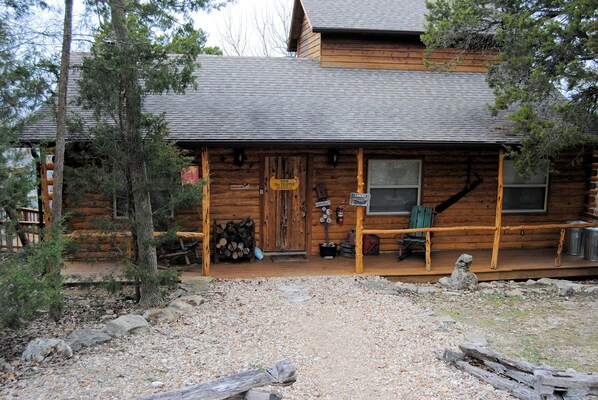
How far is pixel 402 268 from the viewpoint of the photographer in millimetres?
10648

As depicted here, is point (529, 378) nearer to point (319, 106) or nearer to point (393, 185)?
→ point (393, 185)

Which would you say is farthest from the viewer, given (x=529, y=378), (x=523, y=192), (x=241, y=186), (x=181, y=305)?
(x=523, y=192)

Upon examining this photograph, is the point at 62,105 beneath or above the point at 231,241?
above

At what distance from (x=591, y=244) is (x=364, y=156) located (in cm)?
531

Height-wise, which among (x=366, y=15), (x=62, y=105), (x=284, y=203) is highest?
(x=366, y=15)

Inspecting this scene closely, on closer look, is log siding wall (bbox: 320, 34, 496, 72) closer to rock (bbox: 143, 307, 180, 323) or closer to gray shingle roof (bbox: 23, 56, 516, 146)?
gray shingle roof (bbox: 23, 56, 516, 146)

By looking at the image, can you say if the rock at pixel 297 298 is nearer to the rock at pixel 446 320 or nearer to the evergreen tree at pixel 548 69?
the rock at pixel 446 320

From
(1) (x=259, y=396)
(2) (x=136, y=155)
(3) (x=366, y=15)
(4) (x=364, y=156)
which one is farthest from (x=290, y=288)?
(3) (x=366, y=15)

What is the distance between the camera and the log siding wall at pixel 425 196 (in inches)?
443

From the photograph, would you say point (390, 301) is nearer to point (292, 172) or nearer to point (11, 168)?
point (292, 172)

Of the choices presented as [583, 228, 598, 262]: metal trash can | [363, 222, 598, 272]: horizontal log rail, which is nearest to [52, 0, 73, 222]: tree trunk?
[363, 222, 598, 272]: horizontal log rail

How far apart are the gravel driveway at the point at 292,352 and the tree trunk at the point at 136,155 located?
2.89 feet

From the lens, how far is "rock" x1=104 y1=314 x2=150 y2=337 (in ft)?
22.2

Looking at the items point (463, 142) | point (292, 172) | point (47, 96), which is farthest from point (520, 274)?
point (47, 96)
